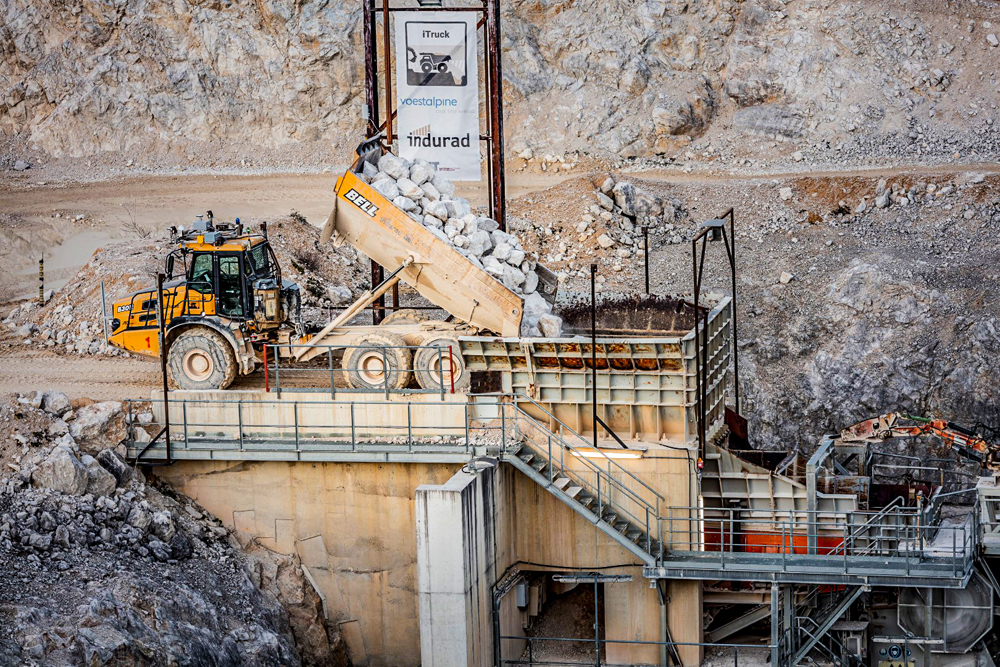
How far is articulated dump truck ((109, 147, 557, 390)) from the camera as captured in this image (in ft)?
80.8

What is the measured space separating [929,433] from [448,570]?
29.6 ft

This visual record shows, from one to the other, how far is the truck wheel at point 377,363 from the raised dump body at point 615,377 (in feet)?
4.03

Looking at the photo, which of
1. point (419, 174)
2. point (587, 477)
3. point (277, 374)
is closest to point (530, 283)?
point (419, 174)

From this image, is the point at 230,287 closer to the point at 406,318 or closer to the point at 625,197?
the point at 406,318

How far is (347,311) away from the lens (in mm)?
25375

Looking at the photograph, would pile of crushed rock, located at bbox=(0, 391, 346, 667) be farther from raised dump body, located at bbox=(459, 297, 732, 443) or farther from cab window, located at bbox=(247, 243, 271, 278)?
raised dump body, located at bbox=(459, 297, 732, 443)

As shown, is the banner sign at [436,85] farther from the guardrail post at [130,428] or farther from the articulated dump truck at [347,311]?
the guardrail post at [130,428]

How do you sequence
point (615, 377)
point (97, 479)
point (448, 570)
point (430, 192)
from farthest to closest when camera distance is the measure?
point (430, 192), point (615, 377), point (97, 479), point (448, 570)

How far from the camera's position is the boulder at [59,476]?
2248cm

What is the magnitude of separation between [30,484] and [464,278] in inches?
306

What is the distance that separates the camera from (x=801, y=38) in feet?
150

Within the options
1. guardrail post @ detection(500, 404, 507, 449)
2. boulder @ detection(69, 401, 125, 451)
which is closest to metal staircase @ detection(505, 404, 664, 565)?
guardrail post @ detection(500, 404, 507, 449)

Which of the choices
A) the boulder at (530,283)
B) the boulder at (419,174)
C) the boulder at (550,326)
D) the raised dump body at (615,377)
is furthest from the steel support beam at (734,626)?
the boulder at (419,174)

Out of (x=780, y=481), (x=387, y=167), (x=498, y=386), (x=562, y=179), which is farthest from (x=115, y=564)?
(x=562, y=179)
